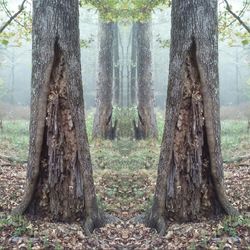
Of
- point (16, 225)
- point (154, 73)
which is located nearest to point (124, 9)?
point (16, 225)

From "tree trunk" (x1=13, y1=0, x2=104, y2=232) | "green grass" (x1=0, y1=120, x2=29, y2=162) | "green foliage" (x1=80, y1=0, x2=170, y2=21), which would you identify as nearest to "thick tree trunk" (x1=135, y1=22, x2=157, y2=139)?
"green foliage" (x1=80, y1=0, x2=170, y2=21)

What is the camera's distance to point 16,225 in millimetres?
6086

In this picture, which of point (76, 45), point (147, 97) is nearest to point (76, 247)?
point (76, 45)

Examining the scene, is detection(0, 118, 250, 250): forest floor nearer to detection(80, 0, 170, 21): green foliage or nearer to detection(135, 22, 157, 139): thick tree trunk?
detection(135, 22, 157, 139): thick tree trunk

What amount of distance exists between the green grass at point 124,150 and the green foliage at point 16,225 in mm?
3309

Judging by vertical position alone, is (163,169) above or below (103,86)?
below

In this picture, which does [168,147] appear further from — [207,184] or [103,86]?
[103,86]

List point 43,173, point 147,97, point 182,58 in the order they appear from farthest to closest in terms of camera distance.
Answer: point 147,97 < point 43,173 < point 182,58

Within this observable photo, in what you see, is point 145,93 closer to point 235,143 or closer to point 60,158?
point 235,143

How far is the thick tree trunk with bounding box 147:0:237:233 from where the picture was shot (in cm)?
602

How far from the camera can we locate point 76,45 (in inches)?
245

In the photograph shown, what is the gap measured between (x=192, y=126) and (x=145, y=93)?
27.4 feet

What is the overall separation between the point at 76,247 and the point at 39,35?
10.9 feet

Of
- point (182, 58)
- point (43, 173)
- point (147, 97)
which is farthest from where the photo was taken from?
point (147, 97)
